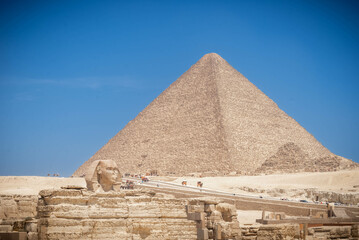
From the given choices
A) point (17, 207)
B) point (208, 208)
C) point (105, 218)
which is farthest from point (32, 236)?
point (17, 207)

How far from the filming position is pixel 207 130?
11200 centimetres

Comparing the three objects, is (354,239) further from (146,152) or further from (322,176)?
(146,152)

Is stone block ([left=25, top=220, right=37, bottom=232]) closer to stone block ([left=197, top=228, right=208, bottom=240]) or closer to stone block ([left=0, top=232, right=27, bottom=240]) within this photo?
stone block ([left=0, top=232, right=27, bottom=240])

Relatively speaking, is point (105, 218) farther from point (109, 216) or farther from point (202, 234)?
point (202, 234)

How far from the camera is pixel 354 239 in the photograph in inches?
376

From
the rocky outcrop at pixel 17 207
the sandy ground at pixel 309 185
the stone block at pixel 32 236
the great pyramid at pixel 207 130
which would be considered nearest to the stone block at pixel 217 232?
the stone block at pixel 32 236

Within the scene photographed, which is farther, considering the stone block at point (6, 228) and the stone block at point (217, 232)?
the stone block at point (217, 232)

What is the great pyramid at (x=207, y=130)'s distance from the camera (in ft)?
341

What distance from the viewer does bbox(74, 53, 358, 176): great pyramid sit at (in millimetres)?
103938

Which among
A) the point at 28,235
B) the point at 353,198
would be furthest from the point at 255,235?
the point at 353,198

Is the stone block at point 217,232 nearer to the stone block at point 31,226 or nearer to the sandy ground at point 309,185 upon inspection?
the stone block at point 31,226

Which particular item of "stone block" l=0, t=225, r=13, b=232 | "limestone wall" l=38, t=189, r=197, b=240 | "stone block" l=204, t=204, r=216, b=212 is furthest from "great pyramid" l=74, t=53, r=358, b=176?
"limestone wall" l=38, t=189, r=197, b=240

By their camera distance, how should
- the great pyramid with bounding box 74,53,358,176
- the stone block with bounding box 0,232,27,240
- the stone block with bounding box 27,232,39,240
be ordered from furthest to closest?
the great pyramid with bounding box 74,53,358,176 → the stone block with bounding box 0,232,27,240 → the stone block with bounding box 27,232,39,240

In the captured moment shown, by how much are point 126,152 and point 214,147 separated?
17.9m
